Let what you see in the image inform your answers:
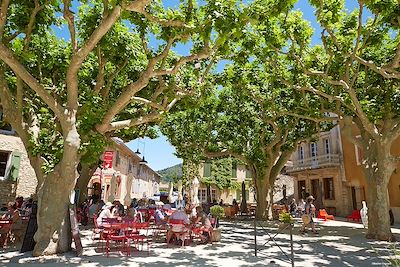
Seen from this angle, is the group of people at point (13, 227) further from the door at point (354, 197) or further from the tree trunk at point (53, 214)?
the door at point (354, 197)

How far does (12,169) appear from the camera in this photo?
17750mm

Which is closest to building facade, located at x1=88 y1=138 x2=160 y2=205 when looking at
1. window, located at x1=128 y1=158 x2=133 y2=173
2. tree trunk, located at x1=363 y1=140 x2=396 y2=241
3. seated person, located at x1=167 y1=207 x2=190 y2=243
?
window, located at x1=128 y1=158 x2=133 y2=173

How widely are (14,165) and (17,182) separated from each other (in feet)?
3.45

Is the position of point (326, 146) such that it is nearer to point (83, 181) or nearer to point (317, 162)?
point (317, 162)

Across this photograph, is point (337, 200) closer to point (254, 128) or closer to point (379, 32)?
point (254, 128)

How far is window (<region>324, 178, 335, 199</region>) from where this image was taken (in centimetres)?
2672

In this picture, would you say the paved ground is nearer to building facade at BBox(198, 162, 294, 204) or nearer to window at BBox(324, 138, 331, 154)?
window at BBox(324, 138, 331, 154)

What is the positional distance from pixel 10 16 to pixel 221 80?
8.33 m

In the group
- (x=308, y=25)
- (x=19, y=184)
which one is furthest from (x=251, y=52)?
(x=19, y=184)

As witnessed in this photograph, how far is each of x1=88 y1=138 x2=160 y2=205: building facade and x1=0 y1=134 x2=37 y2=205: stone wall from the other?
14.4 feet

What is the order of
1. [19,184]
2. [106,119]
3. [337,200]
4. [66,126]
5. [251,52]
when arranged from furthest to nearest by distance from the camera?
[337,200] → [19,184] → [251,52] → [106,119] → [66,126]

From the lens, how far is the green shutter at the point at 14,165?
58.1ft

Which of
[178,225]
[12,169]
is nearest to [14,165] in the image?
[12,169]

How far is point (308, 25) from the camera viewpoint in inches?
438
